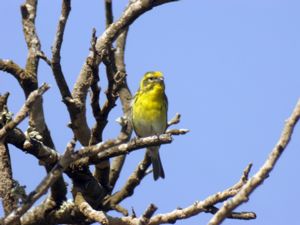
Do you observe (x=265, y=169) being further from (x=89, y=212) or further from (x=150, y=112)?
(x=150, y=112)

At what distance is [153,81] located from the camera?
7.87 meters

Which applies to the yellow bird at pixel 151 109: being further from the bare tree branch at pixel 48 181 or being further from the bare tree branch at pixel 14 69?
the bare tree branch at pixel 48 181

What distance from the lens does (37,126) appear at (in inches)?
192

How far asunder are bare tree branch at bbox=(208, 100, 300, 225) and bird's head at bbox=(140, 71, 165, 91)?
5.06 m

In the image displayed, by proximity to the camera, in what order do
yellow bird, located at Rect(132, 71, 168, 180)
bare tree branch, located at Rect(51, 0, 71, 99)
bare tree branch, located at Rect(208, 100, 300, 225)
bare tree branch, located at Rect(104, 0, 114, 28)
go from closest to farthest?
bare tree branch, located at Rect(208, 100, 300, 225)
bare tree branch, located at Rect(51, 0, 71, 99)
bare tree branch, located at Rect(104, 0, 114, 28)
yellow bird, located at Rect(132, 71, 168, 180)

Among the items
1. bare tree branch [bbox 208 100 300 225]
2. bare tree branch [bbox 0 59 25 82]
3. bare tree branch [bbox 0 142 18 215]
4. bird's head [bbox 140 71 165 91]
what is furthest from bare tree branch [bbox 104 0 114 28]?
bare tree branch [bbox 208 100 300 225]

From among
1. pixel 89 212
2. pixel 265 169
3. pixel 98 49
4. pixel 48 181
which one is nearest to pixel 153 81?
pixel 98 49

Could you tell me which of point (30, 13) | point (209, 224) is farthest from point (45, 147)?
point (209, 224)

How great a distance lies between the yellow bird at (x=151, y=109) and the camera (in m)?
7.67

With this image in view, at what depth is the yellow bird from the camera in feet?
25.2

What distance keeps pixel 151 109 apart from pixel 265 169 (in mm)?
4977

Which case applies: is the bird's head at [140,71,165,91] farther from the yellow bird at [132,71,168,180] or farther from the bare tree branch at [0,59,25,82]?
the bare tree branch at [0,59,25,82]

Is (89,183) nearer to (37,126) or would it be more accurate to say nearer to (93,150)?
(37,126)

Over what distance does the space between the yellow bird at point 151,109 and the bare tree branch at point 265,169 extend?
4.78 metres
